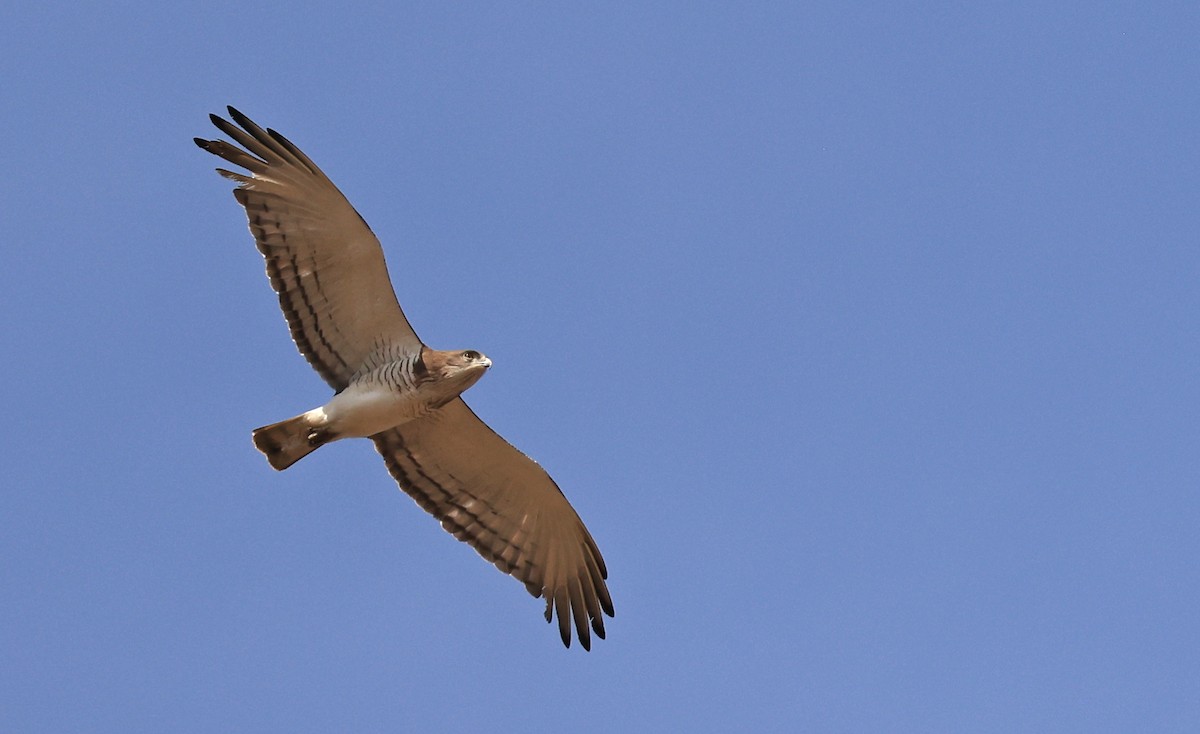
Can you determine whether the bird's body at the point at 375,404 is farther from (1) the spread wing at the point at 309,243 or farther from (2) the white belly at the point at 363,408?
(1) the spread wing at the point at 309,243

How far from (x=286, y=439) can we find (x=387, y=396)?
108 centimetres

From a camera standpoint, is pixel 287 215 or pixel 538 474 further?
pixel 538 474

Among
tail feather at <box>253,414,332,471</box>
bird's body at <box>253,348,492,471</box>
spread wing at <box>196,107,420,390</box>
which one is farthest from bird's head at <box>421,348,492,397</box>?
tail feather at <box>253,414,332,471</box>

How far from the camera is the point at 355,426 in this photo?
642 inches

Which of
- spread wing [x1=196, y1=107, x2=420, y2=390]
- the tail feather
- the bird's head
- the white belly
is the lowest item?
the tail feather

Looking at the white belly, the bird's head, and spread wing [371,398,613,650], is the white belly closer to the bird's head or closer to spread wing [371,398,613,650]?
the bird's head

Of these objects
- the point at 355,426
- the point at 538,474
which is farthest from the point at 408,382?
the point at 538,474

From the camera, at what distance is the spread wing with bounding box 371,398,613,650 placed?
1741 cm

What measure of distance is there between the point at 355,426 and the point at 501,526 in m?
2.29

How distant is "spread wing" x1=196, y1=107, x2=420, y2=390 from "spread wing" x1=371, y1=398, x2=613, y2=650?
1424 mm

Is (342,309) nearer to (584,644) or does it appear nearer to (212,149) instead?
(212,149)

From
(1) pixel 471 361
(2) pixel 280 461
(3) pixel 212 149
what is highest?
(3) pixel 212 149

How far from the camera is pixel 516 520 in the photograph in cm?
1777

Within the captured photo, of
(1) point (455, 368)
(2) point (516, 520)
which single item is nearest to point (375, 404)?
(1) point (455, 368)
